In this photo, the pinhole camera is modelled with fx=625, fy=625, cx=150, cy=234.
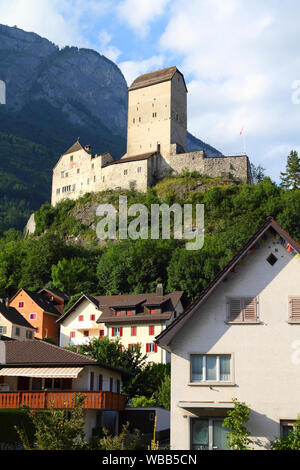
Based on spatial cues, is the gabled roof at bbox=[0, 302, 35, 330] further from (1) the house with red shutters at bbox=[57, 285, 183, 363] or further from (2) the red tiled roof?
(2) the red tiled roof

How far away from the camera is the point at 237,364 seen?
24.2m

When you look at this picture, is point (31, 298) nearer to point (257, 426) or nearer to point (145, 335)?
point (145, 335)

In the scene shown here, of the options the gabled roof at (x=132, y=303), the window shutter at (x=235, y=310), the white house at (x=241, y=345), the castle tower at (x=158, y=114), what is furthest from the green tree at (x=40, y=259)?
the window shutter at (x=235, y=310)

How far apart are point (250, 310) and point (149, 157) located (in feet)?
346

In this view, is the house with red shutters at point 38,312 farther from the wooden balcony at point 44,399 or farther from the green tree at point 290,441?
the green tree at point 290,441

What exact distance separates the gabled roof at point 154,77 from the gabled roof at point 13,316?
248 feet

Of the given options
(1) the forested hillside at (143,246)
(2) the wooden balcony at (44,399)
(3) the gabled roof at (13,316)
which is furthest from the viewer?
(1) the forested hillside at (143,246)

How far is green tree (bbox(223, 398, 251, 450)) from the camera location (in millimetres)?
22531

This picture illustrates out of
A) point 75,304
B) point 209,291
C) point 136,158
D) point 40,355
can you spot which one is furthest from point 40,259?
point 209,291

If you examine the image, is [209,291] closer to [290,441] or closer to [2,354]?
[290,441]

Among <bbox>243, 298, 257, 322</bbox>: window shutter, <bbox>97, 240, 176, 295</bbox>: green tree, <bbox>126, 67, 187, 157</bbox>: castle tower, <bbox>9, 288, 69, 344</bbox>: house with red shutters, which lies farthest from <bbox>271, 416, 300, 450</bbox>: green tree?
<bbox>126, 67, 187, 157</bbox>: castle tower

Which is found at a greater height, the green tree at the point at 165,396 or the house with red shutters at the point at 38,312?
the house with red shutters at the point at 38,312

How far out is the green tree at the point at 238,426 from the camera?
73.9ft

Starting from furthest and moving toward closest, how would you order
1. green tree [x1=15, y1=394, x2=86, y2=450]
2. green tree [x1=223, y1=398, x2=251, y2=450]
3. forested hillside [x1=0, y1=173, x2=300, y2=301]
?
forested hillside [x1=0, y1=173, x2=300, y2=301] < green tree [x1=223, y1=398, x2=251, y2=450] < green tree [x1=15, y1=394, x2=86, y2=450]
